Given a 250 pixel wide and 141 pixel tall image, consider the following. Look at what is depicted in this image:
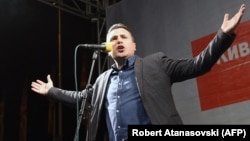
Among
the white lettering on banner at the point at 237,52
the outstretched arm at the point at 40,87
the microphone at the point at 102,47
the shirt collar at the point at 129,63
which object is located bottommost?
the outstretched arm at the point at 40,87

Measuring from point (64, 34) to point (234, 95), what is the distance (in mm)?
3493

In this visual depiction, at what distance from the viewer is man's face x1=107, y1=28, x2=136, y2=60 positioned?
2039 mm

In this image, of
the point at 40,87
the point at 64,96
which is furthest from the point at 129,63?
the point at 40,87

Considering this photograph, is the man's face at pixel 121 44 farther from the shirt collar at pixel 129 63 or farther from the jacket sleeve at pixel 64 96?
the jacket sleeve at pixel 64 96

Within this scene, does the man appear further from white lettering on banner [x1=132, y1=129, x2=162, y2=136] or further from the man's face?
white lettering on banner [x1=132, y1=129, x2=162, y2=136]

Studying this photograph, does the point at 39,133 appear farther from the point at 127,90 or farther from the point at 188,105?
the point at 127,90

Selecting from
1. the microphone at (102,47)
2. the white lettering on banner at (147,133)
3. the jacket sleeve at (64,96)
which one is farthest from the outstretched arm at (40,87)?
the white lettering on banner at (147,133)

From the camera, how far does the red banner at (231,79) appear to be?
3166mm

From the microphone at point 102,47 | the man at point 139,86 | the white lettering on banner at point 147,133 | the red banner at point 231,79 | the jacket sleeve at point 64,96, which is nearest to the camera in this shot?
the white lettering on banner at point 147,133

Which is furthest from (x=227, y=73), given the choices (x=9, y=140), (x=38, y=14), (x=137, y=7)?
(x=9, y=140)

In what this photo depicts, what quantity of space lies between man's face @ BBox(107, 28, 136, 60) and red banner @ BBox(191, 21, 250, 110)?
1.43 meters

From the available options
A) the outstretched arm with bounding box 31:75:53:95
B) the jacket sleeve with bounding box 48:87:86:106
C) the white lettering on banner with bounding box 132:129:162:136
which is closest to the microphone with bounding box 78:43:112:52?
the jacket sleeve with bounding box 48:87:86:106

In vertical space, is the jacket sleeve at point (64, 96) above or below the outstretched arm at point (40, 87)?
below

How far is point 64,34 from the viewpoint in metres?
6.05
